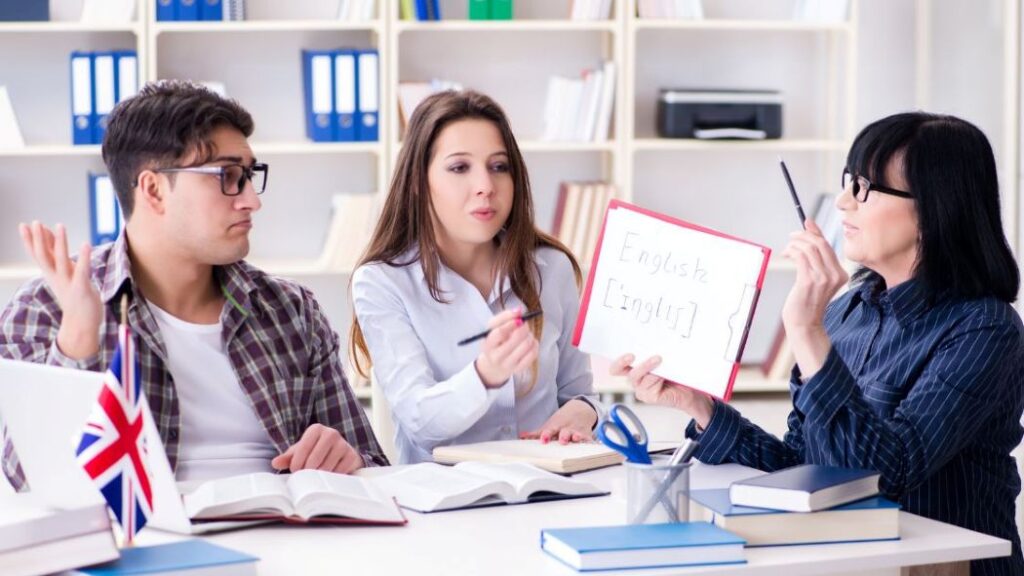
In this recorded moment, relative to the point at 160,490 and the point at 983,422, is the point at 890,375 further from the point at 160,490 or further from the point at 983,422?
the point at 160,490

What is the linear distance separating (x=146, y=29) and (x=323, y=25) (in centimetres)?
60

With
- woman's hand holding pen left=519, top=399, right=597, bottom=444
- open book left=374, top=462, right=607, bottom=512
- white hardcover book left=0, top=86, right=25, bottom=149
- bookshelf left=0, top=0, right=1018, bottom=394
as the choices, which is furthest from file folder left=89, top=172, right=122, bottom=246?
open book left=374, top=462, right=607, bottom=512

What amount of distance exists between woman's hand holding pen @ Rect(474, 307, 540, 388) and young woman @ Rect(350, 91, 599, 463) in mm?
175

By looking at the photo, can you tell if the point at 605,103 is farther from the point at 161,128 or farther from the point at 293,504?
the point at 293,504

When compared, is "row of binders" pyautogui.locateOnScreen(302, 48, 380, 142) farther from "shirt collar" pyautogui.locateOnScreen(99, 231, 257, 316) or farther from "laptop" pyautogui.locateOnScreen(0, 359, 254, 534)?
"laptop" pyautogui.locateOnScreen(0, 359, 254, 534)

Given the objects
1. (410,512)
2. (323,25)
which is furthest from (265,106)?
(410,512)

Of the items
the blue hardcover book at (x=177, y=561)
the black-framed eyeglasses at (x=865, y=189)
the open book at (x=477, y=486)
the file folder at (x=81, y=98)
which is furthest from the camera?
the file folder at (x=81, y=98)

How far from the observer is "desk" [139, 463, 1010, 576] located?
4.72ft

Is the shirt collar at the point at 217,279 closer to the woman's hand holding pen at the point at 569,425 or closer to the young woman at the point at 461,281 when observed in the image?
the young woman at the point at 461,281

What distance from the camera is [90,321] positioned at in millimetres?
1882

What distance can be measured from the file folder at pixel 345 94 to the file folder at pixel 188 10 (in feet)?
1.67

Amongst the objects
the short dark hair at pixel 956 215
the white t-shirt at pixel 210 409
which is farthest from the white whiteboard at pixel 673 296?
the white t-shirt at pixel 210 409

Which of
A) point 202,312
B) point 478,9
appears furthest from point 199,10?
point 202,312

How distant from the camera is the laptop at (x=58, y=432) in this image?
1383mm
